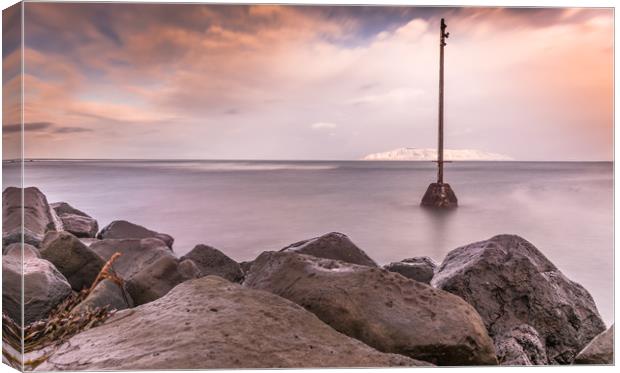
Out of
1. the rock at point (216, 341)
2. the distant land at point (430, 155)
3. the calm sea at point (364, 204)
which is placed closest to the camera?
the rock at point (216, 341)

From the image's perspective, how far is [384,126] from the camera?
3988 mm

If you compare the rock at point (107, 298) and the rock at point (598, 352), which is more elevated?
the rock at point (107, 298)

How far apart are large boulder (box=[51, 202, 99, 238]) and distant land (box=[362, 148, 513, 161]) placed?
6.60ft

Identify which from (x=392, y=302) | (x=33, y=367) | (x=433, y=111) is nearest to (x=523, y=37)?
(x=433, y=111)

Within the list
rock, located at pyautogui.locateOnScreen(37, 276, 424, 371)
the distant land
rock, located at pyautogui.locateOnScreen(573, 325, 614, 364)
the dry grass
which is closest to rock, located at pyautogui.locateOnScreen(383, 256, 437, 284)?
the distant land

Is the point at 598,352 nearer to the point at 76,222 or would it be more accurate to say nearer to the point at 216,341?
the point at 216,341

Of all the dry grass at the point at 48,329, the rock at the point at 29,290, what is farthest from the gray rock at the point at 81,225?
the dry grass at the point at 48,329

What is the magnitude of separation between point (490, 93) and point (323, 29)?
49.2 inches

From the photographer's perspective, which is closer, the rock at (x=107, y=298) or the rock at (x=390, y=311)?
the rock at (x=390, y=311)

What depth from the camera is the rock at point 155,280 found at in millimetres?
3562

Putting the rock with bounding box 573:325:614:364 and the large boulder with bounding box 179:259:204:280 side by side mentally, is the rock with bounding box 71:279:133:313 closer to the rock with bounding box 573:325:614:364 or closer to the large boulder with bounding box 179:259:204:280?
the large boulder with bounding box 179:259:204:280

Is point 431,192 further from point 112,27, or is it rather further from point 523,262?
point 112,27

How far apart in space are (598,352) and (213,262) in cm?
258

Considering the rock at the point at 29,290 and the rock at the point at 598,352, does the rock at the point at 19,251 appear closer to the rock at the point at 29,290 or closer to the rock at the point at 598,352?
the rock at the point at 29,290
